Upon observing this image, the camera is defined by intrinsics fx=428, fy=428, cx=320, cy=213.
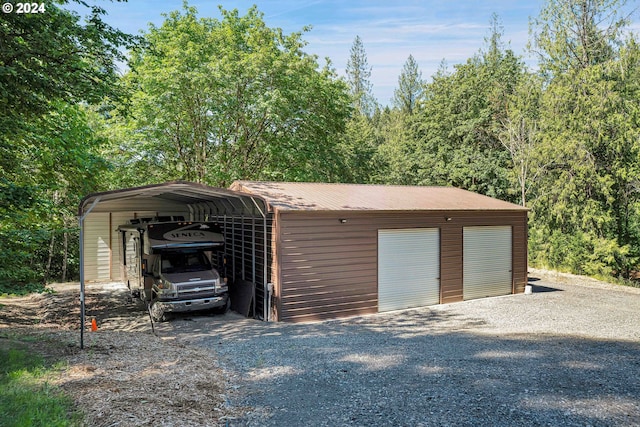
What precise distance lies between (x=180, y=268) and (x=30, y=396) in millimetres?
6157

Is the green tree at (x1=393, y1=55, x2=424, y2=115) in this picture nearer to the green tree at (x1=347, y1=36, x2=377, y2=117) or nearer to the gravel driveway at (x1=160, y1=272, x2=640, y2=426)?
the green tree at (x1=347, y1=36, x2=377, y2=117)

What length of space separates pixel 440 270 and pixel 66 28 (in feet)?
35.6

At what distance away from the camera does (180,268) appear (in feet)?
35.0

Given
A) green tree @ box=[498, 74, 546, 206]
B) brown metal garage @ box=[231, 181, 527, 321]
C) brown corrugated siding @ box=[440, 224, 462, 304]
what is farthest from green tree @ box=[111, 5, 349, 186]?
green tree @ box=[498, 74, 546, 206]

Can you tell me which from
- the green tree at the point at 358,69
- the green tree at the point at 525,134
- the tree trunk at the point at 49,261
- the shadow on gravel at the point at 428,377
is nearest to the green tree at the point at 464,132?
the green tree at the point at 525,134

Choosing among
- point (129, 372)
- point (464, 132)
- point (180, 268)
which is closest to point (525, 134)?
point (464, 132)

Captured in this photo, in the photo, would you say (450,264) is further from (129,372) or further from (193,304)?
(129,372)

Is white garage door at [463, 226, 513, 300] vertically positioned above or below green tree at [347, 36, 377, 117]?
below

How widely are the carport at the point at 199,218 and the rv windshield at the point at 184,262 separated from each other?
1187 millimetres

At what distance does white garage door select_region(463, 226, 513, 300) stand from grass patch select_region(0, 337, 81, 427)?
11168mm

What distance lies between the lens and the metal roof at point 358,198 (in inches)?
429

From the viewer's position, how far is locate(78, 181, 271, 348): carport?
9.32 m
